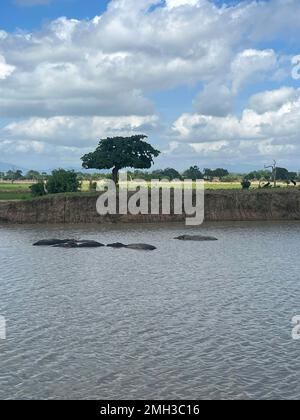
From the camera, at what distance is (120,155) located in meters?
98.0

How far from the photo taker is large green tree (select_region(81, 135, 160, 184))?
9806cm

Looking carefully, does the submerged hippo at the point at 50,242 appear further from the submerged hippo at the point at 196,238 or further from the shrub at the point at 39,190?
the shrub at the point at 39,190

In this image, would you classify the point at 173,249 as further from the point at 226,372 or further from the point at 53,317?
the point at 226,372

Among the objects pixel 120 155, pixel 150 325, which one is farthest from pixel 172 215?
pixel 150 325

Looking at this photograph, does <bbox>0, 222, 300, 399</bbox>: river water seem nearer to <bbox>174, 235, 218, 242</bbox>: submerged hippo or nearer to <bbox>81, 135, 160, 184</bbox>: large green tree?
<bbox>174, 235, 218, 242</bbox>: submerged hippo

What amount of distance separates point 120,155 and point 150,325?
73690 mm

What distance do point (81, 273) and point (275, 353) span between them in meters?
21.0

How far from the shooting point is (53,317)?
2744cm

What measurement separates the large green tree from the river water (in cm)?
4942

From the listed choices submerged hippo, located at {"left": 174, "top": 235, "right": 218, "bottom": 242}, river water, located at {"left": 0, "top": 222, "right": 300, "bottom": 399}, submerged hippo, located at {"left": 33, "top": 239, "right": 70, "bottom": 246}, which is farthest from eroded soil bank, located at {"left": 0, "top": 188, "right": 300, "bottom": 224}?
river water, located at {"left": 0, "top": 222, "right": 300, "bottom": 399}

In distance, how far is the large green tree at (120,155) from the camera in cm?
9806

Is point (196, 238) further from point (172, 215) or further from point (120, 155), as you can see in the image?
point (120, 155)

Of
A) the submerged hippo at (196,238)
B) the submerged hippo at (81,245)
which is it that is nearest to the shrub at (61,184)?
the submerged hippo at (196,238)

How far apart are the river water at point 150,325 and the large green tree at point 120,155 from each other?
49423mm
